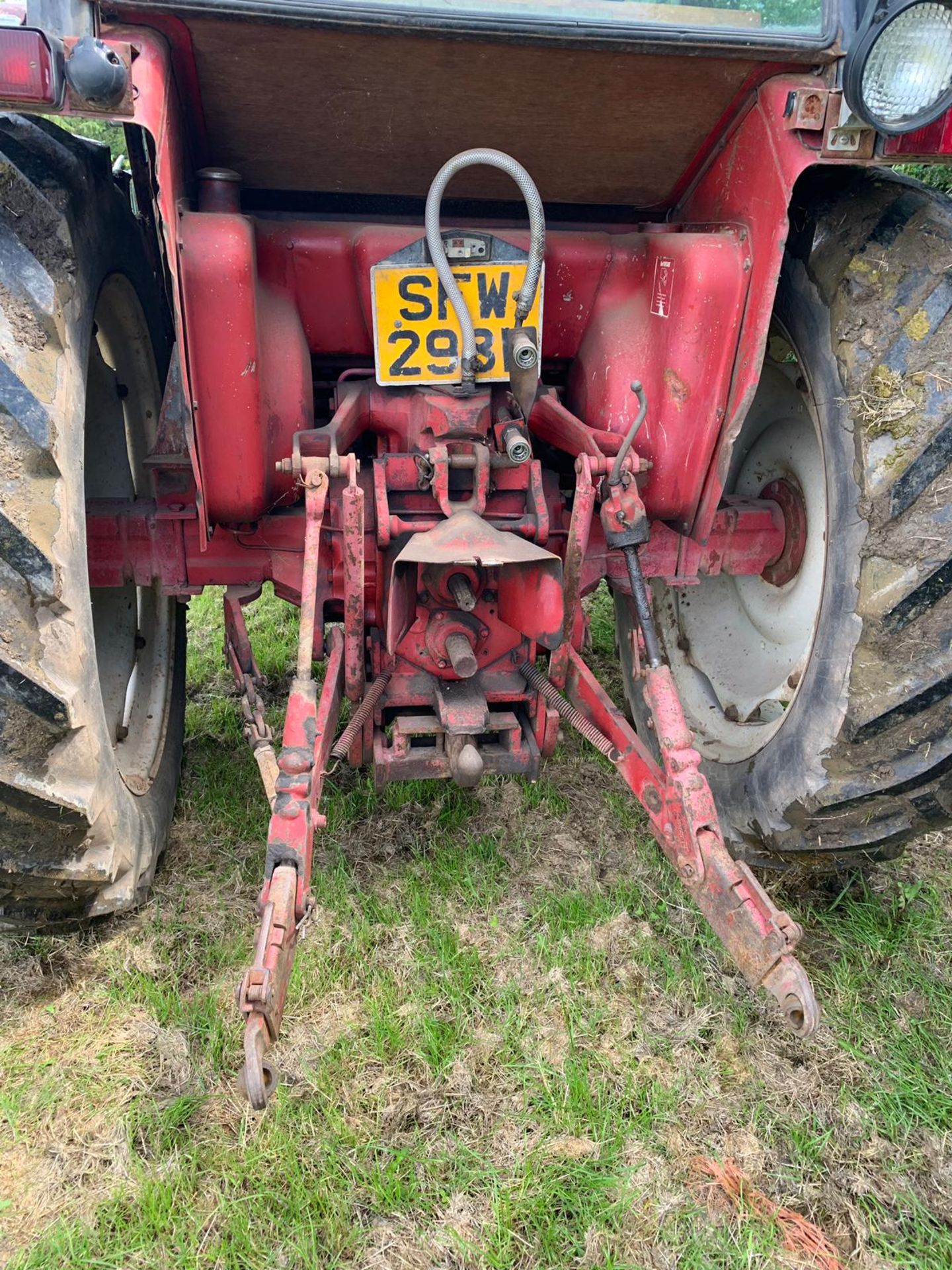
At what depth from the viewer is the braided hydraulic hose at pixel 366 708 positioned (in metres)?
2.08

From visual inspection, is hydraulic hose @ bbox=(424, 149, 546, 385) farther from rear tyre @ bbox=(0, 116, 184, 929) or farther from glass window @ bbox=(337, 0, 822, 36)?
rear tyre @ bbox=(0, 116, 184, 929)

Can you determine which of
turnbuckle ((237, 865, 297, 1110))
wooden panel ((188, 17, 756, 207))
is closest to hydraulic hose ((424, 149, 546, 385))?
wooden panel ((188, 17, 756, 207))

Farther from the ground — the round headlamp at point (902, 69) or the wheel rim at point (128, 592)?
the round headlamp at point (902, 69)

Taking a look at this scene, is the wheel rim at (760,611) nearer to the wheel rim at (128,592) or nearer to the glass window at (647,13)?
the glass window at (647,13)

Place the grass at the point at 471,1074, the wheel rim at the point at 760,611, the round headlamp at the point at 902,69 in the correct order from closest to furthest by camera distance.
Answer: the round headlamp at the point at 902,69 → the grass at the point at 471,1074 → the wheel rim at the point at 760,611

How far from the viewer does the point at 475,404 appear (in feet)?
7.21

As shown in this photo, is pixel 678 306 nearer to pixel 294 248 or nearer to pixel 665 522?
pixel 665 522

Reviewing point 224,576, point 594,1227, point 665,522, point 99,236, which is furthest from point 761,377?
point 594,1227

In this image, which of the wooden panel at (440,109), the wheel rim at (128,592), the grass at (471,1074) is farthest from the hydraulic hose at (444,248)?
the grass at (471,1074)

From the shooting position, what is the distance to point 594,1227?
1597mm

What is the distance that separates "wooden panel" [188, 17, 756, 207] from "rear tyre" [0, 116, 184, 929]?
1.25ft

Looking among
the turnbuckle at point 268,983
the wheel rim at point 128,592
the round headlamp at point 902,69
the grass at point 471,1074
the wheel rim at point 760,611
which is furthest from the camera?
the wheel rim at point 128,592

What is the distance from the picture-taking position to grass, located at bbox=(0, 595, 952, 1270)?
1609mm

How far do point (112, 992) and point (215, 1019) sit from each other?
26 cm
